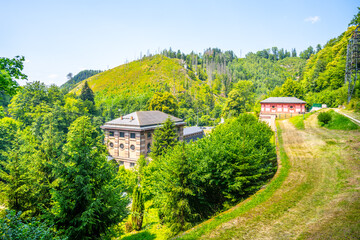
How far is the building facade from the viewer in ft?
154

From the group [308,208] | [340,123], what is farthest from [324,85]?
[308,208]

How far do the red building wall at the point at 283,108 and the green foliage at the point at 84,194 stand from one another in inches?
1819

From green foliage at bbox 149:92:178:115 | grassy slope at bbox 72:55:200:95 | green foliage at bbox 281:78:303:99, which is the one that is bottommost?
green foliage at bbox 149:92:178:115

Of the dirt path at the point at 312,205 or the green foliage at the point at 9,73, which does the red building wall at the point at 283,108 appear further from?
the green foliage at the point at 9,73

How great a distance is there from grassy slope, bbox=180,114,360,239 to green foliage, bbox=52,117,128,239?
4.68 m

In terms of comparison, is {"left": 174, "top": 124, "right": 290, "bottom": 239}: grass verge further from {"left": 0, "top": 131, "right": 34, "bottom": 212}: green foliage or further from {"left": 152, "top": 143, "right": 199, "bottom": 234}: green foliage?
{"left": 0, "top": 131, "right": 34, "bottom": 212}: green foliage

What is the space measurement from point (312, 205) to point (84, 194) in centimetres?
1242

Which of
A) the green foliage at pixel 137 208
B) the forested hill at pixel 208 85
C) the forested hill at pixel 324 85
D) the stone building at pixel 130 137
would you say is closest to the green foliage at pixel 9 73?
the green foliage at pixel 137 208

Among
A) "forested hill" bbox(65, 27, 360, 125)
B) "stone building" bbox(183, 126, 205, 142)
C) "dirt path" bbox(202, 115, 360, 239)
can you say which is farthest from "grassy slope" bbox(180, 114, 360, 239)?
"stone building" bbox(183, 126, 205, 142)

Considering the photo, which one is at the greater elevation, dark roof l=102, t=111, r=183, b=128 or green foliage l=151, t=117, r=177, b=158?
dark roof l=102, t=111, r=183, b=128

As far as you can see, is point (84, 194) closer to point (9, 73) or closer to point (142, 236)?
point (9, 73)

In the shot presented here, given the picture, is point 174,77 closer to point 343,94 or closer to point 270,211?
point 343,94

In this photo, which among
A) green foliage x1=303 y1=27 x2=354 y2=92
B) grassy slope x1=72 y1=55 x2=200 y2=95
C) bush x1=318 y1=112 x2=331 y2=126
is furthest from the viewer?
grassy slope x1=72 y1=55 x2=200 y2=95

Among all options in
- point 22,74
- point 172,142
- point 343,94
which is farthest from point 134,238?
point 343,94
